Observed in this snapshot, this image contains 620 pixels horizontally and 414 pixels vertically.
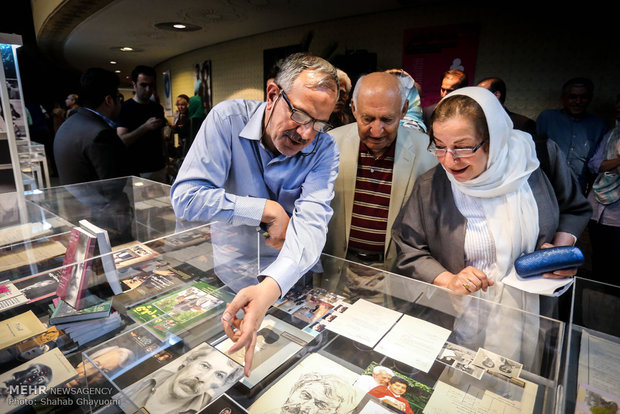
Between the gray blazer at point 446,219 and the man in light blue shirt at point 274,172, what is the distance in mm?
425

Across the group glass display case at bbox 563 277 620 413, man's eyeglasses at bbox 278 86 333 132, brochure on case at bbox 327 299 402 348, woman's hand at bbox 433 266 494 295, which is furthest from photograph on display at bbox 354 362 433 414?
man's eyeglasses at bbox 278 86 333 132

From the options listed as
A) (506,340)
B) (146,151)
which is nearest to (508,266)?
(506,340)

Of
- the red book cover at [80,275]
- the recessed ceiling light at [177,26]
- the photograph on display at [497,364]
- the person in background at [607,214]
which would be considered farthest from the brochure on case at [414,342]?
the recessed ceiling light at [177,26]

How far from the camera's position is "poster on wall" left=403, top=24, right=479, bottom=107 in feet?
13.6

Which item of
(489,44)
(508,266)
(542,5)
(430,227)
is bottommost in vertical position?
(508,266)

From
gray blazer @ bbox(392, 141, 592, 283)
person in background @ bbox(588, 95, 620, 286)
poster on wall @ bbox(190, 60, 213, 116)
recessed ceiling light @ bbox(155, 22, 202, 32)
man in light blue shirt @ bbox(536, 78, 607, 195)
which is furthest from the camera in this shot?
poster on wall @ bbox(190, 60, 213, 116)

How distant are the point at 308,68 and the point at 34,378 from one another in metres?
1.22

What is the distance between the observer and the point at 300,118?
3.91 ft

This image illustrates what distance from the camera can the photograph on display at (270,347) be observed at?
951 mm

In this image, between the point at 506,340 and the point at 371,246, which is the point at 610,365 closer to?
the point at 506,340

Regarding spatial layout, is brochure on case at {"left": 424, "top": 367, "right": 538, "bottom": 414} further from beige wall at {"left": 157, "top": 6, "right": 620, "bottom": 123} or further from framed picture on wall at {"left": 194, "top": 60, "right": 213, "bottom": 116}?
framed picture on wall at {"left": 194, "top": 60, "right": 213, "bottom": 116}

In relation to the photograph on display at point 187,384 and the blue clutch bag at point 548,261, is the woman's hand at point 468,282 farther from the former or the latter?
the photograph on display at point 187,384

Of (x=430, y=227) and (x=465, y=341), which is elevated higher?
(x=430, y=227)

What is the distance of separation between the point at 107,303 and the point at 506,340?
1361mm
